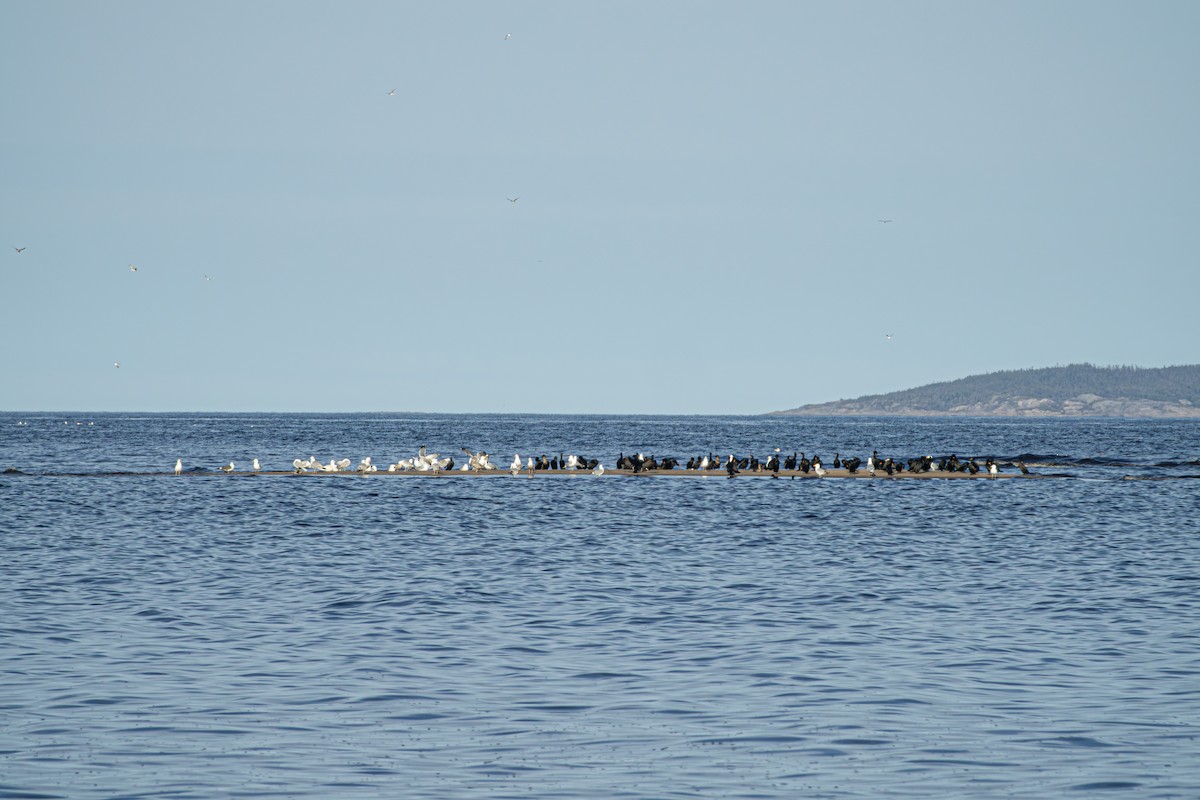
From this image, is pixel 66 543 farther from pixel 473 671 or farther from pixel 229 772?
pixel 229 772

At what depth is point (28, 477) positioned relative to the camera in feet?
194

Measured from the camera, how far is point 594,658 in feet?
63.3

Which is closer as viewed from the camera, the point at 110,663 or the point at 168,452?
the point at 110,663

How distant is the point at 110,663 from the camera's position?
1864cm

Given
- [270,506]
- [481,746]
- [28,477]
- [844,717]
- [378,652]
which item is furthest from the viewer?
[28,477]

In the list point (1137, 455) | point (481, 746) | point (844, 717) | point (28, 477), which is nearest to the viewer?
point (481, 746)

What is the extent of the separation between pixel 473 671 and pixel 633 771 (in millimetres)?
5279

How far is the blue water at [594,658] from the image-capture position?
13.5 metres

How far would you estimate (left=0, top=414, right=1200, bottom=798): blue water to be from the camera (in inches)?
532

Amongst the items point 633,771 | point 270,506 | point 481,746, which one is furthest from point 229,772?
point 270,506

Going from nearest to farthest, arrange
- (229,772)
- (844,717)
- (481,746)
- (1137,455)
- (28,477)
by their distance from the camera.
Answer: (229,772) < (481,746) < (844,717) < (28,477) < (1137,455)

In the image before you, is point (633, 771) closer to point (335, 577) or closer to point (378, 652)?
point (378, 652)

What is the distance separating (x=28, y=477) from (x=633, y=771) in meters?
51.9

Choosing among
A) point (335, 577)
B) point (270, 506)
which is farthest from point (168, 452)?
point (335, 577)
